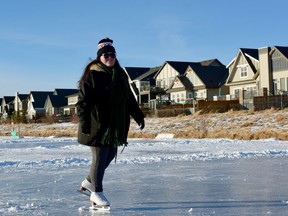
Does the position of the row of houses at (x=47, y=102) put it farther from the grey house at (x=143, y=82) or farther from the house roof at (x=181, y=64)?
the house roof at (x=181, y=64)

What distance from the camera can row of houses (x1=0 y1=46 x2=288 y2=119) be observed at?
42.3 metres

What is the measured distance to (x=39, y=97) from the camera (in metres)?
87.4

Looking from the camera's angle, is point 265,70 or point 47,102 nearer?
point 265,70

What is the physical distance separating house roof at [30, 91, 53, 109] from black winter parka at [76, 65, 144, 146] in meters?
83.1

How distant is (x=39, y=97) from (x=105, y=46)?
85.1 m

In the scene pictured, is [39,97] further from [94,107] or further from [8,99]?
[94,107]

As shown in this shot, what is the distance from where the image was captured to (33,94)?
8738 cm

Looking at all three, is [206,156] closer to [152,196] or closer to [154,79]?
[152,196]

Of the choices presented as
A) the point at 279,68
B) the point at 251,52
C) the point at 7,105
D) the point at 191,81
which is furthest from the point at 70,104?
the point at 279,68

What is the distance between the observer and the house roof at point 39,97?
3376 inches

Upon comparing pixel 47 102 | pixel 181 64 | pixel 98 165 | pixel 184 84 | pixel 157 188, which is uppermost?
pixel 181 64

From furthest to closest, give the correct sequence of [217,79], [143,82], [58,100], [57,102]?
[58,100] → [57,102] → [143,82] → [217,79]

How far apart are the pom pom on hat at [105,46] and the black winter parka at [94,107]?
7.5 inches

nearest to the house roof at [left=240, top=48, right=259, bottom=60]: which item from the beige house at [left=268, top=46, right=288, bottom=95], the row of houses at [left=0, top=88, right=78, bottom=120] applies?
the beige house at [left=268, top=46, right=288, bottom=95]
